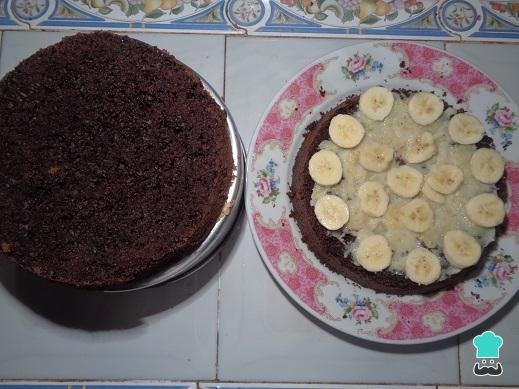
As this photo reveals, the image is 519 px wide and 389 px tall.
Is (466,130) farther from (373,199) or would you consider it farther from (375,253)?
(375,253)

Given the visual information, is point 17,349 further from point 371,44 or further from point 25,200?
point 371,44

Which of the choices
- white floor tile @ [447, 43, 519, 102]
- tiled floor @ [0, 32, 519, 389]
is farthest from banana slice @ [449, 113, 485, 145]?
tiled floor @ [0, 32, 519, 389]

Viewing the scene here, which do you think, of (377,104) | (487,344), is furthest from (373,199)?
(487,344)

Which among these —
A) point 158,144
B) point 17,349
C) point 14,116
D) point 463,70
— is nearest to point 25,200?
point 14,116

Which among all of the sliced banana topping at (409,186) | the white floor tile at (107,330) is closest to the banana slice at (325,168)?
the sliced banana topping at (409,186)

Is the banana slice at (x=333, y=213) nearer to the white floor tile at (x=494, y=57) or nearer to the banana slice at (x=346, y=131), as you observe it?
the banana slice at (x=346, y=131)

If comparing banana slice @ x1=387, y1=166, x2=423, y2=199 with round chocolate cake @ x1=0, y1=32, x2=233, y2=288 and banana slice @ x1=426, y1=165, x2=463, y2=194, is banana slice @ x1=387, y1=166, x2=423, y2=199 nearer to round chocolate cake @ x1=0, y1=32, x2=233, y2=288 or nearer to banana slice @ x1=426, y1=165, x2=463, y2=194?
banana slice @ x1=426, y1=165, x2=463, y2=194
